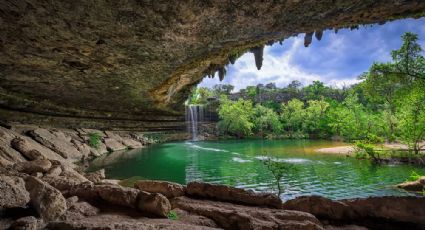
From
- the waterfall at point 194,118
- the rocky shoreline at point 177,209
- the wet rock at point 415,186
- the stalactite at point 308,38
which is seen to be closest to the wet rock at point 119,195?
the rocky shoreline at point 177,209

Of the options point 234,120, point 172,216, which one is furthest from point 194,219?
point 234,120

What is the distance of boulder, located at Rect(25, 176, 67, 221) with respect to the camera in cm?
411

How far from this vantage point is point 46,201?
4.29m

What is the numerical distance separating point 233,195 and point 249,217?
4.75 feet

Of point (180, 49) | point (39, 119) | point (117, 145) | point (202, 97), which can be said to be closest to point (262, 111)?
point (202, 97)

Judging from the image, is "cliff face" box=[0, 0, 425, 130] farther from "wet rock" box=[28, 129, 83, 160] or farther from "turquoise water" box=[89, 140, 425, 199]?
"wet rock" box=[28, 129, 83, 160]

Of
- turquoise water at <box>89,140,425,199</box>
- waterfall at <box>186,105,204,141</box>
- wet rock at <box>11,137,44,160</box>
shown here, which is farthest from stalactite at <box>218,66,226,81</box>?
waterfall at <box>186,105,204,141</box>

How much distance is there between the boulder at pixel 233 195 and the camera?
6.00m

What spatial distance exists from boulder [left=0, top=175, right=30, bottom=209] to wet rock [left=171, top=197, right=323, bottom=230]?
269cm

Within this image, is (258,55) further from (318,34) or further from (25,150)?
(25,150)

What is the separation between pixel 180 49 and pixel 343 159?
20281 mm

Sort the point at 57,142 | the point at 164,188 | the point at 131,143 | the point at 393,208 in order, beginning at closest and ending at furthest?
the point at 393,208, the point at 164,188, the point at 57,142, the point at 131,143

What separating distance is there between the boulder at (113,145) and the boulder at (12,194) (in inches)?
996

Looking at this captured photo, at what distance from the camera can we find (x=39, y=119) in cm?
1541
